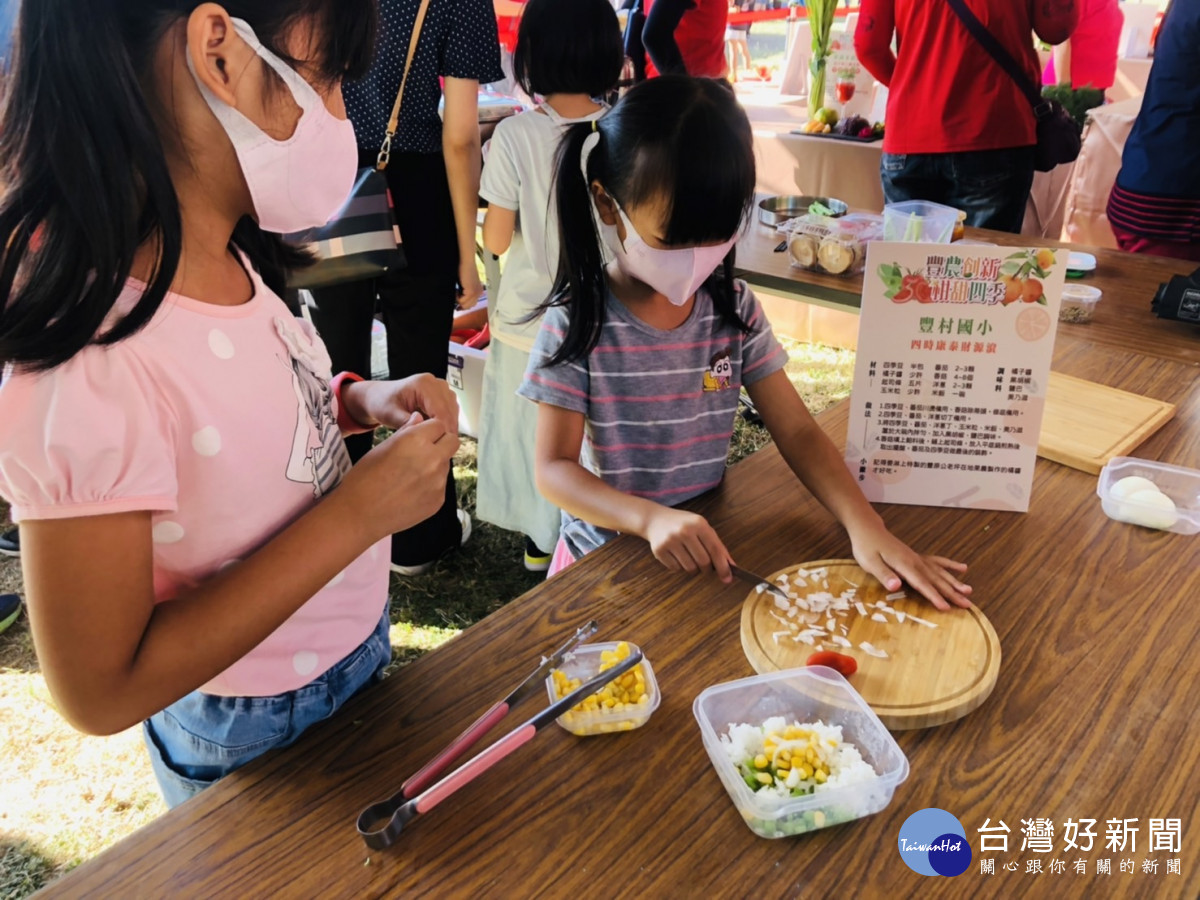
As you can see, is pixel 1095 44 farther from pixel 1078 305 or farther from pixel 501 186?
pixel 501 186

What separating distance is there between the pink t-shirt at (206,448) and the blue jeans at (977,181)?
2.52 meters

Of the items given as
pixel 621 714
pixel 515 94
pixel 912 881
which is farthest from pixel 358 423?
pixel 515 94

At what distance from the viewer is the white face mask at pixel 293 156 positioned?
2.37 ft

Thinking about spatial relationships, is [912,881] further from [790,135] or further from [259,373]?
[790,135]

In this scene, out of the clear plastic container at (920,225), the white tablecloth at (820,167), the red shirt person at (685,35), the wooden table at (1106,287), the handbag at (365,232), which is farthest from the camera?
the white tablecloth at (820,167)

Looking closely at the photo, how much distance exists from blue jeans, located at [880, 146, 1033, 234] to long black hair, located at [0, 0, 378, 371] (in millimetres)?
2703

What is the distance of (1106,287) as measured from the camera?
2068mm

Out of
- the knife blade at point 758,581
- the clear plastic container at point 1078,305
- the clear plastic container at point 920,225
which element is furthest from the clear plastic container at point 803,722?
the clear plastic container at point 920,225

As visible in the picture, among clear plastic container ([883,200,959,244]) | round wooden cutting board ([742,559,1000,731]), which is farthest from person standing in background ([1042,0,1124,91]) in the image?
round wooden cutting board ([742,559,1000,731])

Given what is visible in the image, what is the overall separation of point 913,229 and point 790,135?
211cm

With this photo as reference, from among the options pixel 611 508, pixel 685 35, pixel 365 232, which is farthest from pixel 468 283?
pixel 685 35

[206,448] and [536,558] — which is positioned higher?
[206,448]

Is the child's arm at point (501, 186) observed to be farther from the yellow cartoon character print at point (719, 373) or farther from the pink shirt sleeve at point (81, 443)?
the pink shirt sleeve at point (81, 443)

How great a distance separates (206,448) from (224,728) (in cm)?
33
